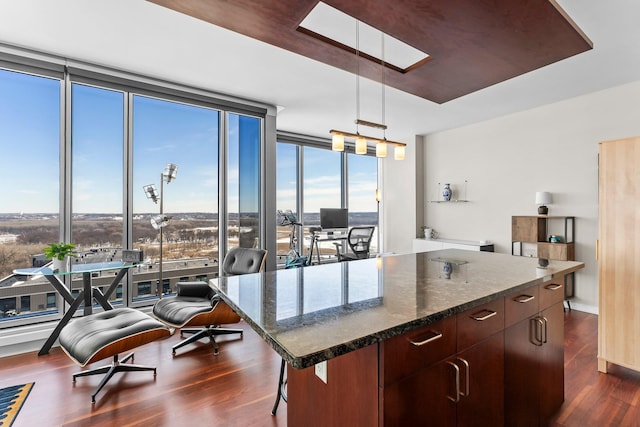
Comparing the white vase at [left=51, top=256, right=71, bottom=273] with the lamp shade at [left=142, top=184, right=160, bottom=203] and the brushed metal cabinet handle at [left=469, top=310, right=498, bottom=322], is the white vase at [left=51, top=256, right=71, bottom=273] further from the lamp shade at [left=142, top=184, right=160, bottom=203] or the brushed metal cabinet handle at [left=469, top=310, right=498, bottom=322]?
the brushed metal cabinet handle at [left=469, top=310, right=498, bottom=322]

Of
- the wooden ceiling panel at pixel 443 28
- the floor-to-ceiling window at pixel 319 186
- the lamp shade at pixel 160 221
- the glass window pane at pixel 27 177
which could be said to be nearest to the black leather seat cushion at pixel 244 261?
the lamp shade at pixel 160 221

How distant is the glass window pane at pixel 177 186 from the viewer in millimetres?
3816

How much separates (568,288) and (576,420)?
2.78m

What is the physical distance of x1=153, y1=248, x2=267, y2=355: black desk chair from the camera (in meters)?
2.69

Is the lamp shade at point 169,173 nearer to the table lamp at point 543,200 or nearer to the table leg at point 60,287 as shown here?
the table leg at point 60,287

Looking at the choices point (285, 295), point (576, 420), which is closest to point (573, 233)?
point (576, 420)

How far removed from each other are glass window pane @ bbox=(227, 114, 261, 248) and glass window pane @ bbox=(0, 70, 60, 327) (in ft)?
6.31

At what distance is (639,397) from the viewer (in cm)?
212

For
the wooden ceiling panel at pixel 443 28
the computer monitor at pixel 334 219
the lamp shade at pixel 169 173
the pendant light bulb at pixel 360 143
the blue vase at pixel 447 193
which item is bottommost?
the computer monitor at pixel 334 219

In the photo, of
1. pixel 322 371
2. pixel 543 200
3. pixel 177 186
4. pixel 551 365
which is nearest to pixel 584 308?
pixel 543 200

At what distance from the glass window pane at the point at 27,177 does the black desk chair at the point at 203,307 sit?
4.67 ft

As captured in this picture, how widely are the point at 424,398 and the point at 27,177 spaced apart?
13.2 feet

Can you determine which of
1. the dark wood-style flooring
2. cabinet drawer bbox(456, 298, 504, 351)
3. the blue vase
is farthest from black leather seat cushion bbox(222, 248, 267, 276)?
the blue vase

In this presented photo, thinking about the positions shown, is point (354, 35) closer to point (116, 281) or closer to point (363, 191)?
point (116, 281)
